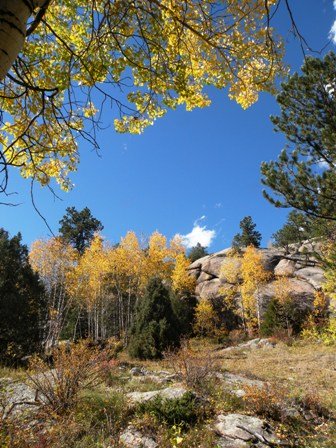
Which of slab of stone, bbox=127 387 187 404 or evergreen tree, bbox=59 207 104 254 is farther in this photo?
evergreen tree, bbox=59 207 104 254

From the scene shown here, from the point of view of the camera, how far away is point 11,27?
1022 millimetres

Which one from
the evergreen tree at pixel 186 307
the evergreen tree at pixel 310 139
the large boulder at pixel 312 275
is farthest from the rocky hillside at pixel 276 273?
the evergreen tree at pixel 310 139

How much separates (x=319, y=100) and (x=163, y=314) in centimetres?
1332

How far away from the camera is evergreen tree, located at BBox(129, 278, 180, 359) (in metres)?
16.8

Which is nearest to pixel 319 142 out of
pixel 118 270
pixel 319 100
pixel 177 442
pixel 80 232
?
pixel 319 100

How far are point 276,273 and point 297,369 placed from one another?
58.3ft

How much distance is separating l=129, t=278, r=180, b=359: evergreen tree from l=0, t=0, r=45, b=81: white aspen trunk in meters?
16.9

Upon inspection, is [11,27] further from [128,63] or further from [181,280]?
[181,280]

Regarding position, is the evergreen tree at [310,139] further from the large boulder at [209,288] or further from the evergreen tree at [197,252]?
the evergreen tree at [197,252]

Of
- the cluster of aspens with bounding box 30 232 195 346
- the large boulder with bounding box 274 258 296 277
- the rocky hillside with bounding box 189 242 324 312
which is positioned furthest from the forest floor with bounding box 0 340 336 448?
the large boulder with bounding box 274 258 296 277

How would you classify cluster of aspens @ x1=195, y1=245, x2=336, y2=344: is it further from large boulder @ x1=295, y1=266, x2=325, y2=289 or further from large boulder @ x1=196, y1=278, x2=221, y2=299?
large boulder @ x1=295, y1=266, x2=325, y2=289

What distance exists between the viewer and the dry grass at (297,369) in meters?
8.91

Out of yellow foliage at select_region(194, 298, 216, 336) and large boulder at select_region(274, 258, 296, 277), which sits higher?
large boulder at select_region(274, 258, 296, 277)

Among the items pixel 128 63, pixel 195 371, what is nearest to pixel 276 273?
pixel 195 371
